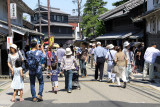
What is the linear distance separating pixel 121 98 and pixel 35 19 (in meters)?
54.5

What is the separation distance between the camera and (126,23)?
A: 82.0 feet

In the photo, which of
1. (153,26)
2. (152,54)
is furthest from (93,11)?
(152,54)

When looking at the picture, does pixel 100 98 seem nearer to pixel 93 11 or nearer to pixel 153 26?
pixel 153 26

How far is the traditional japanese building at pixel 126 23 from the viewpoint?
20.9 m

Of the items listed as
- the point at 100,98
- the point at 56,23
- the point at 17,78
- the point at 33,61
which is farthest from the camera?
the point at 56,23

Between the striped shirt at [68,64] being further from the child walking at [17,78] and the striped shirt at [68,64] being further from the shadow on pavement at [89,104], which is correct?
the shadow on pavement at [89,104]

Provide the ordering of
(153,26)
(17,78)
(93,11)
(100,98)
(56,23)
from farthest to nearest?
(56,23) < (93,11) < (153,26) < (100,98) < (17,78)

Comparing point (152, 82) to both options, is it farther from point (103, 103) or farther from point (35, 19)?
point (35, 19)

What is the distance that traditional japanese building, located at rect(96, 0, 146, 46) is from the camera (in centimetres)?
2092

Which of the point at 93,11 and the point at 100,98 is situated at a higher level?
the point at 93,11

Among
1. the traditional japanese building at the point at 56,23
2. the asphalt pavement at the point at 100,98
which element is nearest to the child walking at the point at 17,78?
the asphalt pavement at the point at 100,98

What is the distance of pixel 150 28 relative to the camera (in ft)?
49.7

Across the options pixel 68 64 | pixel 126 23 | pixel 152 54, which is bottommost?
pixel 68 64

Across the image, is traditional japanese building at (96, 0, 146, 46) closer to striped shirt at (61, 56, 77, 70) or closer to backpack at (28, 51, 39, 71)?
striped shirt at (61, 56, 77, 70)
